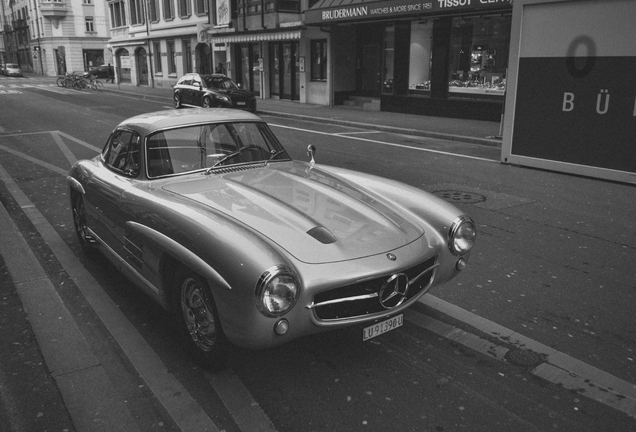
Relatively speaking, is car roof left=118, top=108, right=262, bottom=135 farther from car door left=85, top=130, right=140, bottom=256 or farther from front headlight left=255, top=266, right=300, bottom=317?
front headlight left=255, top=266, right=300, bottom=317

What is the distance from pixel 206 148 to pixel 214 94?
57.3 ft

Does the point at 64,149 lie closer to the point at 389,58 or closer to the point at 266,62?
the point at 389,58

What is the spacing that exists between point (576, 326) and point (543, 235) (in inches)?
93.2

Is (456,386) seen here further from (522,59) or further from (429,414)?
(522,59)

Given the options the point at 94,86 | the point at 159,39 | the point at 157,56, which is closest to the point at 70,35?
the point at 157,56

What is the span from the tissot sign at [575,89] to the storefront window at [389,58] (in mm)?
11717

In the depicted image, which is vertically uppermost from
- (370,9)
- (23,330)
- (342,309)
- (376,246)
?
(370,9)

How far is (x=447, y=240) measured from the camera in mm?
3816

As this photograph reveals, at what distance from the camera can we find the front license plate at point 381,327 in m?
3.34

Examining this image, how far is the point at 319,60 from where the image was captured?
25.7 metres

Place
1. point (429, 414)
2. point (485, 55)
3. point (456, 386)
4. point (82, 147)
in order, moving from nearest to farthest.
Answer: point (429, 414), point (456, 386), point (82, 147), point (485, 55)

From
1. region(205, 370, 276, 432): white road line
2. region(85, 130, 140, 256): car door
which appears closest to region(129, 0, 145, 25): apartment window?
region(85, 130, 140, 256): car door

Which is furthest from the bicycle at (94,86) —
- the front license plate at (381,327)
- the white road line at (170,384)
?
the front license plate at (381,327)

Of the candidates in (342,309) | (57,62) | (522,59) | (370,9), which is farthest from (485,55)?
(57,62)
